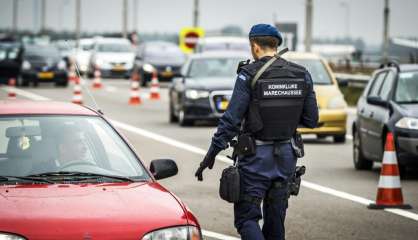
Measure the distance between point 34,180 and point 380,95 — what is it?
9.94 meters

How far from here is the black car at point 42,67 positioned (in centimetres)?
4534

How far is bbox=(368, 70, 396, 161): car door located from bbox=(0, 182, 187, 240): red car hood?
8.76 m

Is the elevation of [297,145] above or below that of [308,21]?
above

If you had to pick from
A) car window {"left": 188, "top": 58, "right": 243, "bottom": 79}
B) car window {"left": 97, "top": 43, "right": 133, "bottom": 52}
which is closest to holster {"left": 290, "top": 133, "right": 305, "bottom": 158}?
car window {"left": 188, "top": 58, "right": 243, "bottom": 79}

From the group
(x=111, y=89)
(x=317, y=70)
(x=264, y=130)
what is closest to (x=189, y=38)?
(x=111, y=89)

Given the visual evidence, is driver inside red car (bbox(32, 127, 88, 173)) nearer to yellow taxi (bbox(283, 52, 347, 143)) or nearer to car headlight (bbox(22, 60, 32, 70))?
yellow taxi (bbox(283, 52, 347, 143))

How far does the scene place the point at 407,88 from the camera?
1659 centimetres

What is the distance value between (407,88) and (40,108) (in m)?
8.69

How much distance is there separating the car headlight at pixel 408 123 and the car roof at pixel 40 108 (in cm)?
733

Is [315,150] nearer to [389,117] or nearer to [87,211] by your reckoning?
[389,117]

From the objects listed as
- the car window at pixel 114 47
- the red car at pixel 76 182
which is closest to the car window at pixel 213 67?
the red car at pixel 76 182

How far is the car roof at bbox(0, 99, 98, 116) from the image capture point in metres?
8.59

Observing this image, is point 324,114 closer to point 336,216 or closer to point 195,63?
point 195,63

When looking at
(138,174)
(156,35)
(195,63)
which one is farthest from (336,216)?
(156,35)
